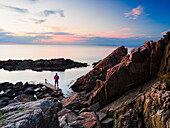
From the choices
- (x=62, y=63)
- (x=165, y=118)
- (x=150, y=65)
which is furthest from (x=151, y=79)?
(x=62, y=63)

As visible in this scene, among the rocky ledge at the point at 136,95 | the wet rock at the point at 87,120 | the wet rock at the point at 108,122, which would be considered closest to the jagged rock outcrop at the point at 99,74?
the rocky ledge at the point at 136,95

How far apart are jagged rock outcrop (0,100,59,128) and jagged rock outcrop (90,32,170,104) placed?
941 cm

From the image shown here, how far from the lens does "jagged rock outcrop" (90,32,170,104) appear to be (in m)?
15.8

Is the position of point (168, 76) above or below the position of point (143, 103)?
above

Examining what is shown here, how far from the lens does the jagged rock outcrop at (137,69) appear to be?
15814mm

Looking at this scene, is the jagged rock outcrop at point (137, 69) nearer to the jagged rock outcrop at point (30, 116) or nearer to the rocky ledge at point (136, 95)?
the rocky ledge at point (136, 95)

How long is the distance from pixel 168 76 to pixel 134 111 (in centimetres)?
558

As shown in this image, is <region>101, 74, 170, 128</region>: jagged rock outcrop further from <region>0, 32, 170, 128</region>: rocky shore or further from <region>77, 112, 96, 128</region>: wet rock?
<region>77, 112, 96, 128</region>: wet rock

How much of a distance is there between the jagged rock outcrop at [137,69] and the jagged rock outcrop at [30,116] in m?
9.41

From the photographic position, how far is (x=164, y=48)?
1577 centimetres

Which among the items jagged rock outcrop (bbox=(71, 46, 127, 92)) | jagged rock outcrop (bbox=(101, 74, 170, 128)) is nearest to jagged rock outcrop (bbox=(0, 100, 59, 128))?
jagged rock outcrop (bbox=(101, 74, 170, 128))

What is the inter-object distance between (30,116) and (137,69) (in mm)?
14195

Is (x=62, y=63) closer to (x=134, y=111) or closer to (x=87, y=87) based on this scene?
(x=87, y=87)

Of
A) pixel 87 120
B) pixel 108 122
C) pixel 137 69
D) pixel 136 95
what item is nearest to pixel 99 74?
pixel 137 69
